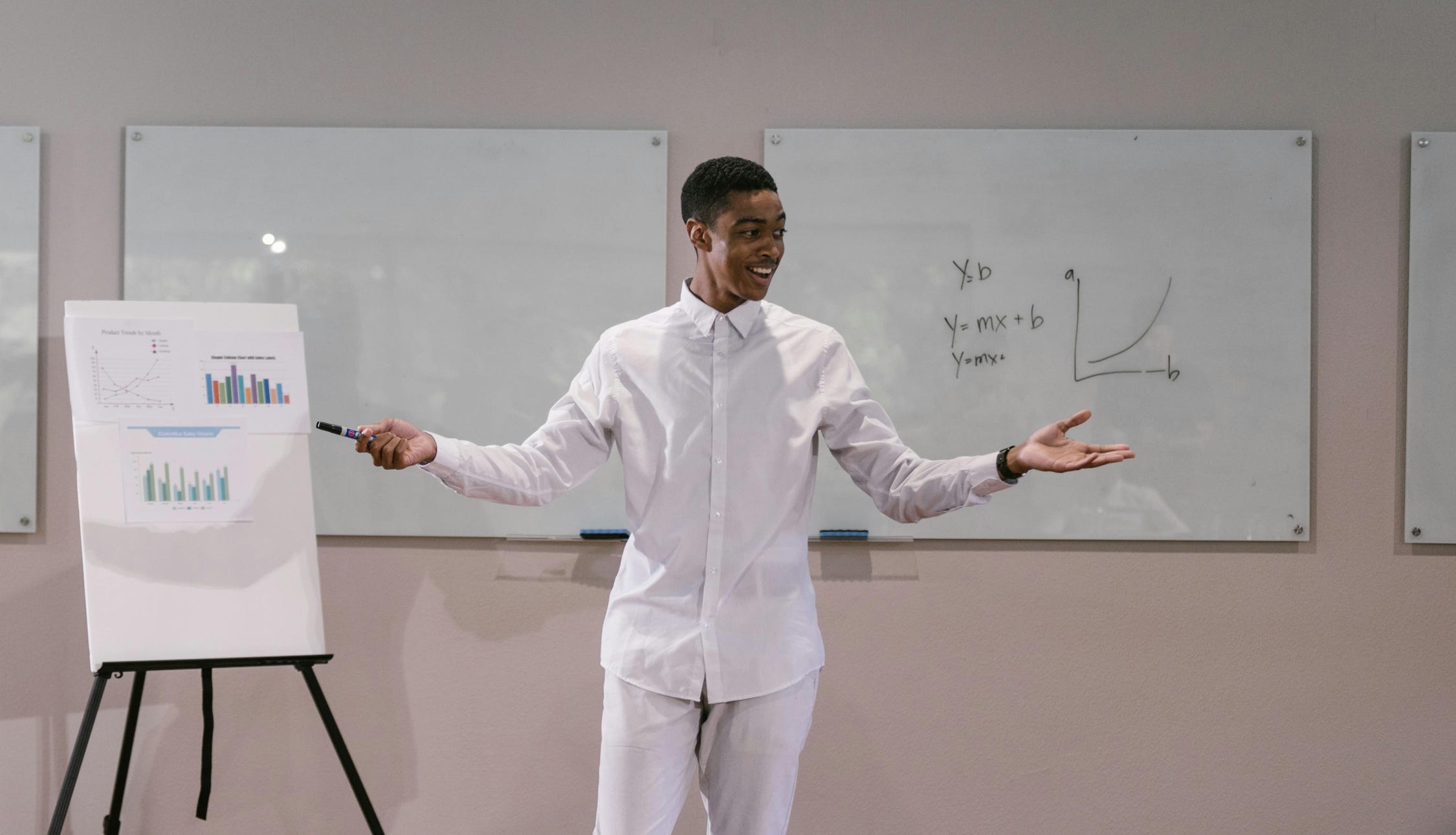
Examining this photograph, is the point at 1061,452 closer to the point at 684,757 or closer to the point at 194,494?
the point at 684,757

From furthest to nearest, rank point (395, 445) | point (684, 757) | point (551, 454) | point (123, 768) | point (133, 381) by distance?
1. point (123, 768)
2. point (133, 381)
3. point (551, 454)
4. point (684, 757)
5. point (395, 445)

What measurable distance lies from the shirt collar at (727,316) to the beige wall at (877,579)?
0.83 meters

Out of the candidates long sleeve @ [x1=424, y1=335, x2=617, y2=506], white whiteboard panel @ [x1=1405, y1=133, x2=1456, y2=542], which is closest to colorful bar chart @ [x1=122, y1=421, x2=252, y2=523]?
long sleeve @ [x1=424, y1=335, x2=617, y2=506]

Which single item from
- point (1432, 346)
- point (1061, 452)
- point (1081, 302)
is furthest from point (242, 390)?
point (1432, 346)

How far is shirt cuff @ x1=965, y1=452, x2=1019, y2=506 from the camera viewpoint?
1.58 m

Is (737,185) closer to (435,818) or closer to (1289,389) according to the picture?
(1289,389)

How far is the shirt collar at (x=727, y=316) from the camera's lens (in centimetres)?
164

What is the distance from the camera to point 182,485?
204cm

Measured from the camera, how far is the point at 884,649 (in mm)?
2488

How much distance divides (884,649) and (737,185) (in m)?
1.37

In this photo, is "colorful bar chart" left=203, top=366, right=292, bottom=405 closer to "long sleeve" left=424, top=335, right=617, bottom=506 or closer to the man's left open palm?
"long sleeve" left=424, top=335, right=617, bottom=506

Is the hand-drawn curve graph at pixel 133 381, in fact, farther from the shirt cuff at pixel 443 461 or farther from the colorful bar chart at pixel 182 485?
the shirt cuff at pixel 443 461

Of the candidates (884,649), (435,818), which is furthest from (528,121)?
(435,818)

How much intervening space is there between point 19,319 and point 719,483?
6.73 feet
